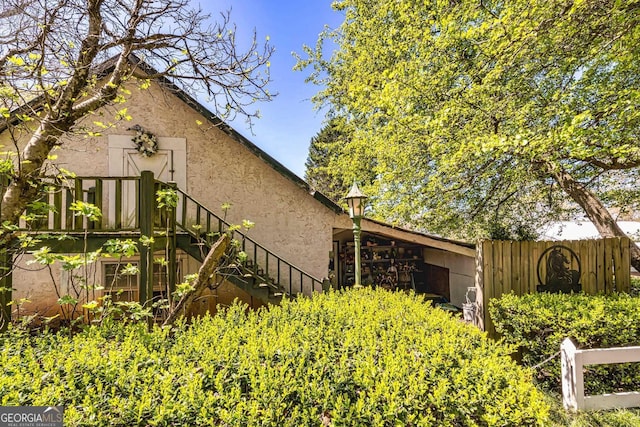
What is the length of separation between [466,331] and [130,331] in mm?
3318

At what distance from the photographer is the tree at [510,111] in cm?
496

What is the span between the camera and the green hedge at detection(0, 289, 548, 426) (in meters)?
1.84

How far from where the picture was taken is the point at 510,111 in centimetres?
646

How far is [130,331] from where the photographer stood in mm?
3000

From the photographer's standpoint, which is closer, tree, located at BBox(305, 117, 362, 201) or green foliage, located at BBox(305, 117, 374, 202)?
green foliage, located at BBox(305, 117, 374, 202)

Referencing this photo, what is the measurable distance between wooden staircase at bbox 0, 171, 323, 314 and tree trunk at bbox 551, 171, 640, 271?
6.71 metres

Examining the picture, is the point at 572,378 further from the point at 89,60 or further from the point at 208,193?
the point at 208,193

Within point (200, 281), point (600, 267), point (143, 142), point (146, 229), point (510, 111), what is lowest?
point (600, 267)

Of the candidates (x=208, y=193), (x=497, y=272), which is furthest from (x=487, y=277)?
(x=208, y=193)

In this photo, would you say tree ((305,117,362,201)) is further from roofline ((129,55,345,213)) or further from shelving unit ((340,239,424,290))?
roofline ((129,55,345,213))

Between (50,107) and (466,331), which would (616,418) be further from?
(50,107)

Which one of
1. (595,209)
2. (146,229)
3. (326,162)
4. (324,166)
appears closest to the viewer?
(146,229)

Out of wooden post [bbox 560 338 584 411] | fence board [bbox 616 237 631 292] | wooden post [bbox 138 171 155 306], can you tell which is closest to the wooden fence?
fence board [bbox 616 237 631 292]

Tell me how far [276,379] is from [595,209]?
886cm
